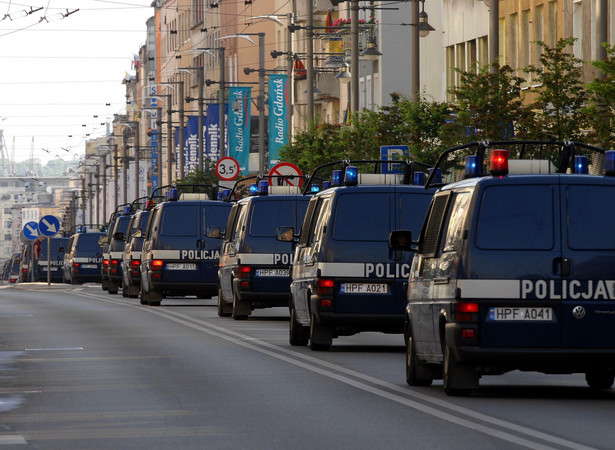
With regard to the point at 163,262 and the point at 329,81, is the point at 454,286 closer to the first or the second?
the point at 163,262

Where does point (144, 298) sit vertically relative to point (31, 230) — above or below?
below

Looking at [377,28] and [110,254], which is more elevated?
[377,28]

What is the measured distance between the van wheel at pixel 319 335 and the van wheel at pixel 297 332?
893 millimetres

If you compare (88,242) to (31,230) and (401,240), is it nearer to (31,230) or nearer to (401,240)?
(31,230)

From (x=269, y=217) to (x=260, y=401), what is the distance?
14.6 metres

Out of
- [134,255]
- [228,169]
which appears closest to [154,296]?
Result: [134,255]

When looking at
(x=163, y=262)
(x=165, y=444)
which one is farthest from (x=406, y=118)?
(x=165, y=444)

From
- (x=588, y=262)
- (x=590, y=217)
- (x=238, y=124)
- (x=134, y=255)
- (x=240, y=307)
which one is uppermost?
(x=238, y=124)

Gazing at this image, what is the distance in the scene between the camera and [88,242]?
67.4 m

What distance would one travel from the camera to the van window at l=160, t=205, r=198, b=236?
37.0 metres

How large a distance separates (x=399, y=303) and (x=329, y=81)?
216 ft

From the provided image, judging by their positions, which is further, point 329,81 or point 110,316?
point 329,81

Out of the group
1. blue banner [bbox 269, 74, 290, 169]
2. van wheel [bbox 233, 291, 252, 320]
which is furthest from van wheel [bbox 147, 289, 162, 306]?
blue banner [bbox 269, 74, 290, 169]

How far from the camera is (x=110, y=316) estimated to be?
33.7m
